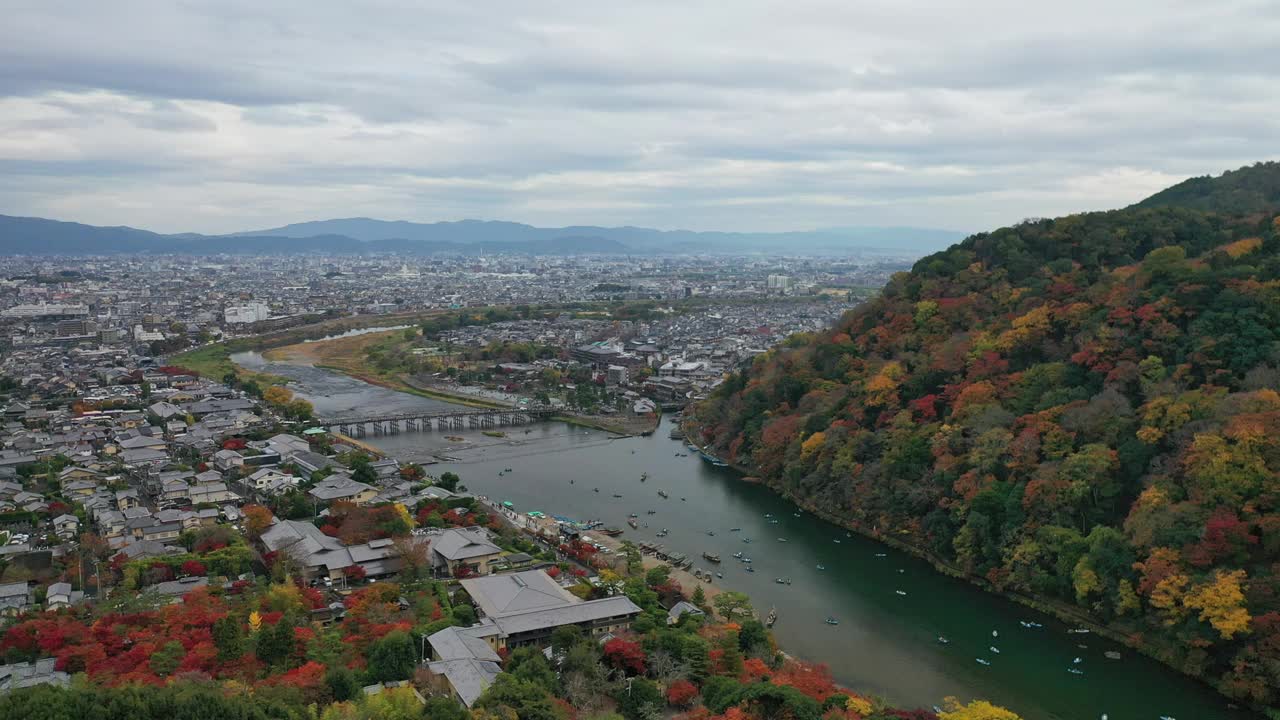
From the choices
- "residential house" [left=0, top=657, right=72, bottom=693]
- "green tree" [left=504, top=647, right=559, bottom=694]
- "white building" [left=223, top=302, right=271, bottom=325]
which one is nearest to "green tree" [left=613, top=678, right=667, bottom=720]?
"green tree" [left=504, top=647, right=559, bottom=694]

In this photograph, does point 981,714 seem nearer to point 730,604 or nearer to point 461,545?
point 730,604

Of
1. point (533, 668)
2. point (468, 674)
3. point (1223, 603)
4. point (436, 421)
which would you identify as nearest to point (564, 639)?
point (533, 668)

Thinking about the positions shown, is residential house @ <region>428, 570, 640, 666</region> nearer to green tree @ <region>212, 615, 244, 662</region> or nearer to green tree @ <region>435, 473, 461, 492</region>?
green tree @ <region>212, 615, 244, 662</region>

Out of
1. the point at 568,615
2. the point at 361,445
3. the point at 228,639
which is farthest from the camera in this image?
the point at 361,445

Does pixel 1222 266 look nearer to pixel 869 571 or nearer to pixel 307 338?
pixel 869 571

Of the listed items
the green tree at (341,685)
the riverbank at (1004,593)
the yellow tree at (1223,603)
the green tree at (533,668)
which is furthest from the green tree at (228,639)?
the yellow tree at (1223,603)

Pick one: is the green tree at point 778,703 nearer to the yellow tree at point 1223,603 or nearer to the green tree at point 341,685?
the green tree at point 341,685

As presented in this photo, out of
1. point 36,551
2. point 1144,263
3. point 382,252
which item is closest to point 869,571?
point 1144,263
